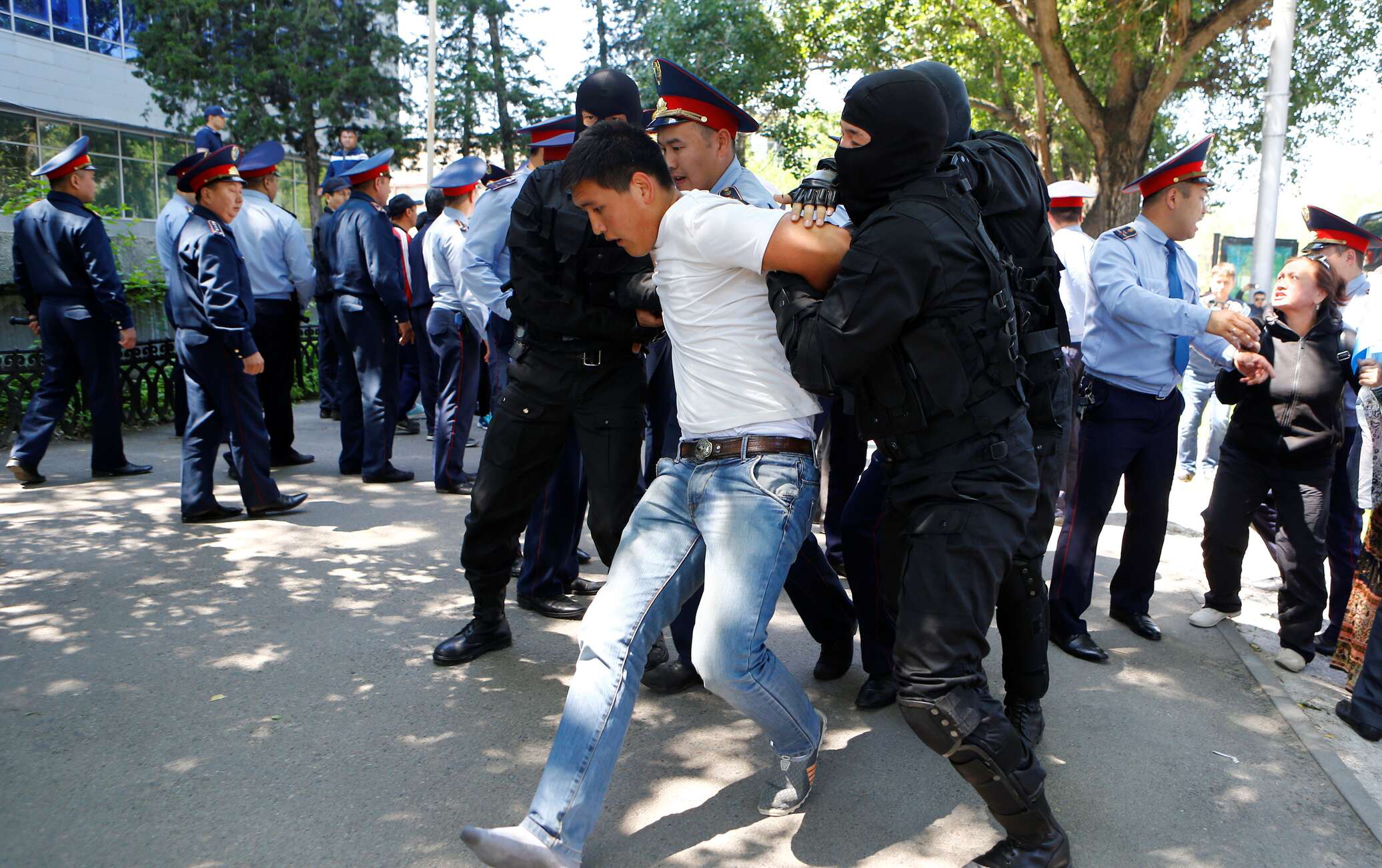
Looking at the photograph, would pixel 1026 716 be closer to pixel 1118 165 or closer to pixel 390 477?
pixel 390 477

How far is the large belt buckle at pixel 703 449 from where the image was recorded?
294cm

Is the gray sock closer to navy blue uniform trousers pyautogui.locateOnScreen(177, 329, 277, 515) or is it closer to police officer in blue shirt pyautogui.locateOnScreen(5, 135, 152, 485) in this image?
navy blue uniform trousers pyautogui.locateOnScreen(177, 329, 277, 515)

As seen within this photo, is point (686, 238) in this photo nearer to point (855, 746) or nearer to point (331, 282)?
point (855, 746)

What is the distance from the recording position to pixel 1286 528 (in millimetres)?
4789

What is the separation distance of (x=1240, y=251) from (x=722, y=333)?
16773 mm

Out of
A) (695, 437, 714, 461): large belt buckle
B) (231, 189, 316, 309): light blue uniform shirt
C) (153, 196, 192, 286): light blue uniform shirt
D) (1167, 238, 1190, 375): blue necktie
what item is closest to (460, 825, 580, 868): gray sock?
(695, 437, 714, 461): large belt buckle

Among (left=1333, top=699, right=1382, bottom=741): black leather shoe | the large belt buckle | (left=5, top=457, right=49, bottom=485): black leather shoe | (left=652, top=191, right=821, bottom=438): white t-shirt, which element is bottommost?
(left=1333, top=699, right=1382, bottom=741): black leather shoe

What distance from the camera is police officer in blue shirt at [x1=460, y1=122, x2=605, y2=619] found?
480 cm

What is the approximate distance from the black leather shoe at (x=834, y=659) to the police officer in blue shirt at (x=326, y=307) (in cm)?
494

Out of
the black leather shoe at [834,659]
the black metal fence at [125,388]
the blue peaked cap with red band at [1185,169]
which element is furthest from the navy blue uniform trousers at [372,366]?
the blue peaked cap with red band at [1185,169]

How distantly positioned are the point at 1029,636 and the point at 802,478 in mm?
1130

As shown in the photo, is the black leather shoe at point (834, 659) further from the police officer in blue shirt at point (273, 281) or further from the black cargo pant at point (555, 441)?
the police officer in blue shirt at point (273, 281)

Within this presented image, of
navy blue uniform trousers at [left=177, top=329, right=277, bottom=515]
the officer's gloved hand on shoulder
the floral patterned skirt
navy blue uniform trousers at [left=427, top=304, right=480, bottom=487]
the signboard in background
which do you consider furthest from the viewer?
the signboard in background

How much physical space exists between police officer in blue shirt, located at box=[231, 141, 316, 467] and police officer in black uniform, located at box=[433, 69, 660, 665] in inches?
180
